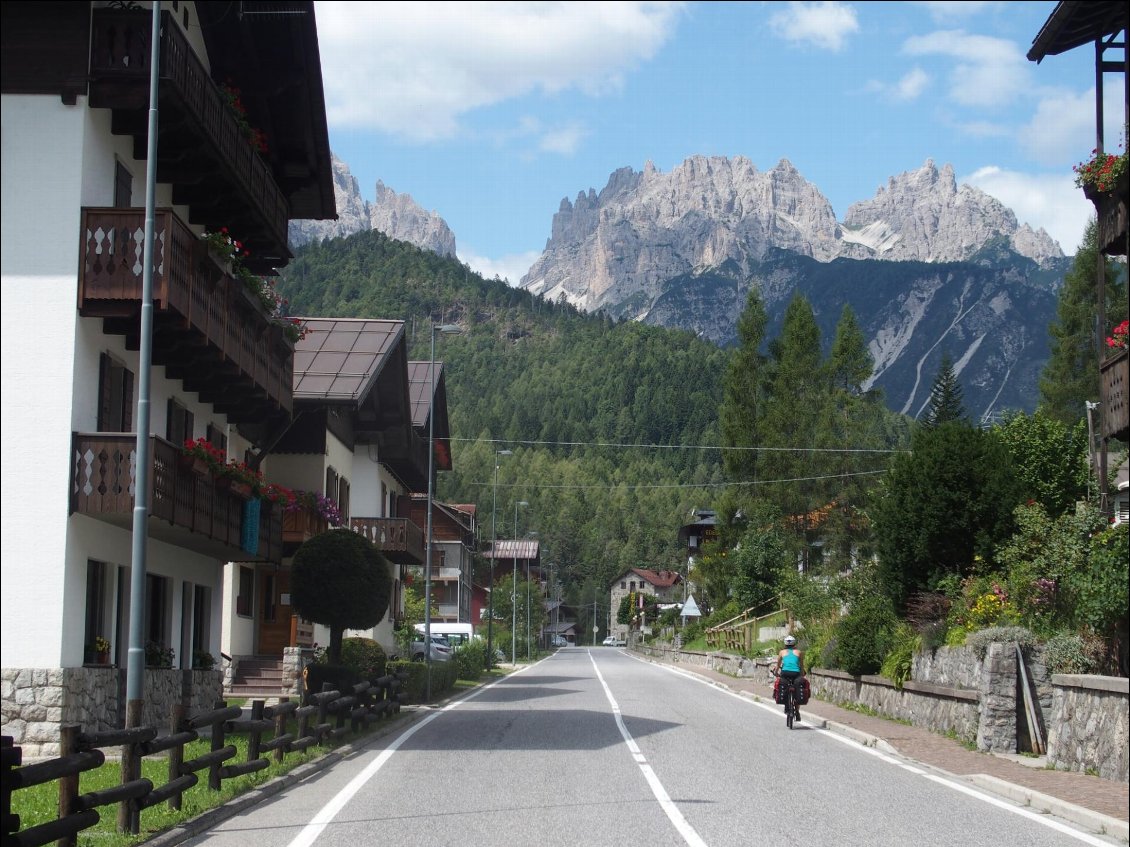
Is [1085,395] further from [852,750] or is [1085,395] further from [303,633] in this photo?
[852,750]

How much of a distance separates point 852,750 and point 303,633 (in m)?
21.6

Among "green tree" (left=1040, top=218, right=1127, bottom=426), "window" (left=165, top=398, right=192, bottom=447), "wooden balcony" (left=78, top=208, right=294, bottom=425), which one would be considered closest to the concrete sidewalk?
"wooden balcony" (left=78, top=208, right=294, bottom=425)

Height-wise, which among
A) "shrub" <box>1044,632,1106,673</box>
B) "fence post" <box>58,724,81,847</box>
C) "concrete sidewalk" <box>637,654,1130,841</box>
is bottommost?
"concrete sidewalk" <box>637,654,1130,841</box>

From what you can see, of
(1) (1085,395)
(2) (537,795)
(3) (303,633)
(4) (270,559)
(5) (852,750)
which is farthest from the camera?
(1) (1085,395)

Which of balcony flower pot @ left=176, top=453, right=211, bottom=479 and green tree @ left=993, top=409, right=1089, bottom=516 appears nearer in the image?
balcony flower pot @ left=176, top=453, right=211, bottom=479

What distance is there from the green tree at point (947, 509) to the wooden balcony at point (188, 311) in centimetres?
1290

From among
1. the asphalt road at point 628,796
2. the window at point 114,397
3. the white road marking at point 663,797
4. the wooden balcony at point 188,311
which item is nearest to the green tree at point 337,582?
the wooden balcony at point 188,311

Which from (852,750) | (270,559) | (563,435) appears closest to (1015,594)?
(852,750)

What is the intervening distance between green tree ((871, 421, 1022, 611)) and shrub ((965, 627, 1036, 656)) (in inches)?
218

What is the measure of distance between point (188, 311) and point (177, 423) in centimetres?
484

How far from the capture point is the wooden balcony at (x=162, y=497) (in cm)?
1920

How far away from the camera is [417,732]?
78.8ft

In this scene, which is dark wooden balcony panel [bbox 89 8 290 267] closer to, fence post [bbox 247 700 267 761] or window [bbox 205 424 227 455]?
window [bbox 205 424 227 455]

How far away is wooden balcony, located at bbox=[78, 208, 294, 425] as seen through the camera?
1936 centimetres
